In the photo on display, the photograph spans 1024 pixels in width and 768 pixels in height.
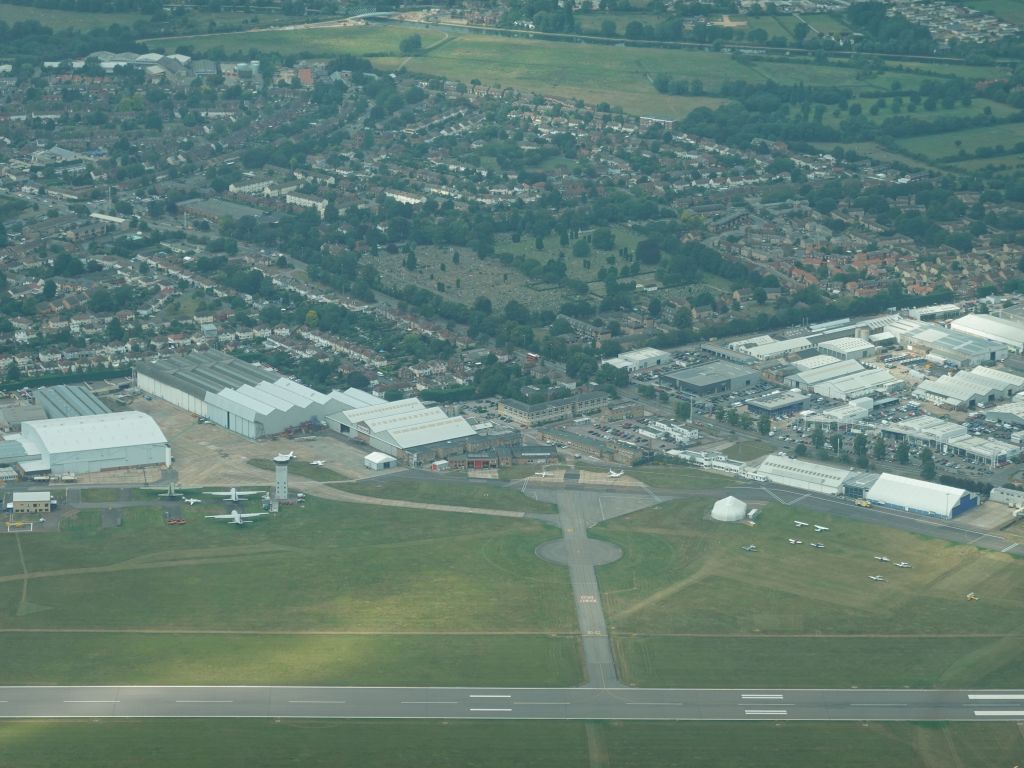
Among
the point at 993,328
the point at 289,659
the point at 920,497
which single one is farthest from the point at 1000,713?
the point at 993,328

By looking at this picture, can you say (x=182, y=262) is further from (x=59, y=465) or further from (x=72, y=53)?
(x=72, y=53)

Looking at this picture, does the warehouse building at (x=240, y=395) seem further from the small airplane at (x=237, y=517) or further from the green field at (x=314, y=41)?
the green field at (x=314, y=41)

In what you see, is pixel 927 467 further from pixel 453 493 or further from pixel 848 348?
pixel 453 493

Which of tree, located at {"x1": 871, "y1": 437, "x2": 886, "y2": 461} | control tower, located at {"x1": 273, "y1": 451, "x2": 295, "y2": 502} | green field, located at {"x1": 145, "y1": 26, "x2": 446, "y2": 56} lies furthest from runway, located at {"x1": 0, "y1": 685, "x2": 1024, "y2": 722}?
green field, located at {"x1": 145, "y1": 26, "x2": 446, "y2": 56}

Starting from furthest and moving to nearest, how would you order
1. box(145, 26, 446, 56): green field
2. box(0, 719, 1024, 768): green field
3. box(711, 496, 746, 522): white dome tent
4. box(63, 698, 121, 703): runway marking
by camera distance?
box(145, 26, 446, 56): green field → box(711, 496, 746, 522): white dome tent → box(63, 698, 121, 703): runway marking → box(0, 719, 1024, 768): green field

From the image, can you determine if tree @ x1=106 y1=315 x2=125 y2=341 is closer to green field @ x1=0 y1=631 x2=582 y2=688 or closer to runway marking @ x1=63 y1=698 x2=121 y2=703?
green field @ x1=0 y1=631 x2=582 y2=688

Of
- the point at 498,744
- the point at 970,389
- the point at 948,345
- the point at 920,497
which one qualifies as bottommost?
the point at 498,744

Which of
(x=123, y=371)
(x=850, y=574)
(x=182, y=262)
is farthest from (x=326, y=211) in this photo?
(x=850, y=574)
